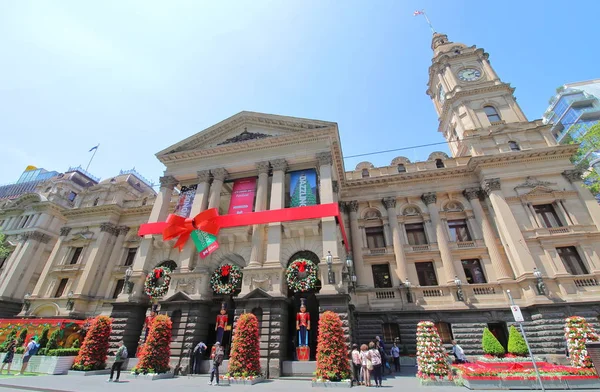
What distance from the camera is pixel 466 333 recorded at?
19625mm

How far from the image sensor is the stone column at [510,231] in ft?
65.6

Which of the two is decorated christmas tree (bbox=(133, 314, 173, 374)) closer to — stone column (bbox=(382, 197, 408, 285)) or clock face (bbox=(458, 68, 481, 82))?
stone column (bbox=(382, 197, 408, 285))

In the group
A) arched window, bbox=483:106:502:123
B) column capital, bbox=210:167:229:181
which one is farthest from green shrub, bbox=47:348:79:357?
arched window, bbox=483:106:502:123

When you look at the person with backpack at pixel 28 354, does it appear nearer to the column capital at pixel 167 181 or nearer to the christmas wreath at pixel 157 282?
the christmas wreath at pixel 157 282

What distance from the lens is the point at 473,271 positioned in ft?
75.3

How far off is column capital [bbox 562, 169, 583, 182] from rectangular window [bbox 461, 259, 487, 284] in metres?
10.0

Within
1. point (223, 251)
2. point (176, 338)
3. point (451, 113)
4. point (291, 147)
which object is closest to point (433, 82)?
point (451, 113)

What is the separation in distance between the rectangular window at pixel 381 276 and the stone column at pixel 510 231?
9.10 meters

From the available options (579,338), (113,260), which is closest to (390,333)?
(579,338)

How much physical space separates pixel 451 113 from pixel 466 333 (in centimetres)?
2469

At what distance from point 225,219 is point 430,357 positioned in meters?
15.1

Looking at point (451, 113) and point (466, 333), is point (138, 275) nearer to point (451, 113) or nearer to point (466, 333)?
point (466, 333)

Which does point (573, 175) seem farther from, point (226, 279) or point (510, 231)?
point (226, 279)

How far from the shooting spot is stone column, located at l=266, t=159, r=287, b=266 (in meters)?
18.6
